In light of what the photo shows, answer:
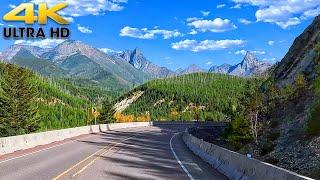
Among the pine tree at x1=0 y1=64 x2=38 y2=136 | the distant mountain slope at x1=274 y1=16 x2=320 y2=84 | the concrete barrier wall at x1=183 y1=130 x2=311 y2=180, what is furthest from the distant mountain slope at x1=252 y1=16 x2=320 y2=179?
the pine tree at x1=0 y1=64 x2=38 y2=136

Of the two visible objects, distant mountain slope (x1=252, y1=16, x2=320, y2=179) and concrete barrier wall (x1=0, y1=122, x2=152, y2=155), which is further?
distant mountain slope (x1=252, y1=16, x2=320, y2=179)

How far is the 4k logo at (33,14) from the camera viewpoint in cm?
3117

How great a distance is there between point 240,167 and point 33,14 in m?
21.6

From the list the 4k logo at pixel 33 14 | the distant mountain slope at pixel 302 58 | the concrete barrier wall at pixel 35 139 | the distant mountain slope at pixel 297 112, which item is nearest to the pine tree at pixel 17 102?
the concrete barrier wall at pixel 35 139

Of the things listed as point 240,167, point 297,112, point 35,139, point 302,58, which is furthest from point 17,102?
point 240,167

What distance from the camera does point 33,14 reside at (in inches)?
1241

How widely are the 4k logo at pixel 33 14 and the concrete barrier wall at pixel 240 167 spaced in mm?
14747

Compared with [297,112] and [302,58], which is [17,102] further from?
[297,112]

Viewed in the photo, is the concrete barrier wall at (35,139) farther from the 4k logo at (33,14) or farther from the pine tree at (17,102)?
the pine tree at (17,102)

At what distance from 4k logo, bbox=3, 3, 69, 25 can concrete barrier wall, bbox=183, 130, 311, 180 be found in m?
14.7

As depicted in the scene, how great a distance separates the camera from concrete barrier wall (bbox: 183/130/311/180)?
9914mm

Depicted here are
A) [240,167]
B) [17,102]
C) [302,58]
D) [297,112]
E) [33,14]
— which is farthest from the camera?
[17,102]

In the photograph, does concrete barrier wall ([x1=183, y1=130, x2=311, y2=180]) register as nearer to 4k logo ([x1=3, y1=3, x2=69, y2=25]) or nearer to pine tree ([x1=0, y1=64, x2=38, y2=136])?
4k logo ([x1=3, y1=3, x2=69, y2=25])

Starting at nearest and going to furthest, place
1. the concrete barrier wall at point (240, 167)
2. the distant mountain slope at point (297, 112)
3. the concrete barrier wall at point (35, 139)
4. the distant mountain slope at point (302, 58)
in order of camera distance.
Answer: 1. the concrete barrier wall at point (240, 167)
2. the concrete barrier wall at point (35, 139)
3. the distant mountain slope at point (297, 112)
4. the distant mountain slope at point (302, 58)
